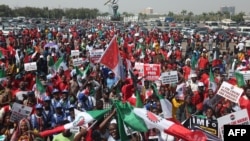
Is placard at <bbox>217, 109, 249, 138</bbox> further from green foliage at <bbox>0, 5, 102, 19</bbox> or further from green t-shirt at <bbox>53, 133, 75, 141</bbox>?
green foliage at <bbox>0, 5, 102, 19</bbox>

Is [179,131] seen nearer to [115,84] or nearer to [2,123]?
[2,123]

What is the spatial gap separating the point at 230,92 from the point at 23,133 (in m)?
3.78

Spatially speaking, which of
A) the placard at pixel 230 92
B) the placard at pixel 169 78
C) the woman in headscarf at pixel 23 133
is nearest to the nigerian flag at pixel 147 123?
the woman in headscarf at pixel 23 133

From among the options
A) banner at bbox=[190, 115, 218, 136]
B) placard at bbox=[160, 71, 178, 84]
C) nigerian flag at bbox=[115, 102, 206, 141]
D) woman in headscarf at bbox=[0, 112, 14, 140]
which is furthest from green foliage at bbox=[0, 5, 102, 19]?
nigerian flag at bbox=[115, 102, 206, 141]

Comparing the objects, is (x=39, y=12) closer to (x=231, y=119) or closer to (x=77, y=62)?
(x=77, y=62)

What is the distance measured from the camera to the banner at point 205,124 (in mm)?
6781

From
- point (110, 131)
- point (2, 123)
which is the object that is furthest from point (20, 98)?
point (110, 131)

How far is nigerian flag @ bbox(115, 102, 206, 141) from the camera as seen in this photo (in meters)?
6.01

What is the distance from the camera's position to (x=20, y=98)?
970 cm

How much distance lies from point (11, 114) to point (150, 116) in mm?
2480

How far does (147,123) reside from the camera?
6273 mm

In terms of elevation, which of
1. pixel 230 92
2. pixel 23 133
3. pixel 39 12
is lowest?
pixel 39 12

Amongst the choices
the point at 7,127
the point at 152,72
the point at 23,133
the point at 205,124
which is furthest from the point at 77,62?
the point at 205,124

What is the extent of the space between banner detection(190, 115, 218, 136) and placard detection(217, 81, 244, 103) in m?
1.44
